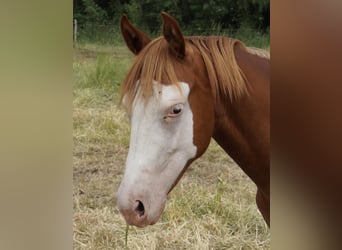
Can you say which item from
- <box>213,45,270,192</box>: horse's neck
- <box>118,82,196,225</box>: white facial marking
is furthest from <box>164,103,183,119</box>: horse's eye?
<box>213,45,270,192</box>: horse's neck

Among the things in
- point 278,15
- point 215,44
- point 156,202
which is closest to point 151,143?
point 156,202

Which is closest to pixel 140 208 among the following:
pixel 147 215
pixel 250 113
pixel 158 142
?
pixel 147 215

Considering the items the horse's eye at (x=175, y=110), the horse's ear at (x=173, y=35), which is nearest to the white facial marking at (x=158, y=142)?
the horse's eye at (x=175, y=110)

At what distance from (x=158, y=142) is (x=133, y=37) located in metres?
0.36

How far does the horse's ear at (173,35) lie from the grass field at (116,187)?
0.59ft

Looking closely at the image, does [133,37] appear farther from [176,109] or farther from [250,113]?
[250,113]

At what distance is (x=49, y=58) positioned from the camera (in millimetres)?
1833

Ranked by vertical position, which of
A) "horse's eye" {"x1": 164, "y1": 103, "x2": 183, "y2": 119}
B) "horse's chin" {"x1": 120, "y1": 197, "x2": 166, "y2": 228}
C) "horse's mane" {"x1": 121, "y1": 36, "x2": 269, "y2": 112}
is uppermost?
"horse's mane" {"x1": 121, "y1": 36, "x2": 269, "y2": 112}

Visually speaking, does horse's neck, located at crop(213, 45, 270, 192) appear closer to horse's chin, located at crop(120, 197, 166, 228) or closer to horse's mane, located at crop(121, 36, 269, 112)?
horse's mane, located at crop(121, 36, 269, 112)

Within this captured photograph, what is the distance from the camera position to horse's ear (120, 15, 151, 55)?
1604 mm

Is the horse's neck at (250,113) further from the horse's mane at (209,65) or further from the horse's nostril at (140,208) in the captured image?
the horse's nostril at (140,208)

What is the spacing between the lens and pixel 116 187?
1719 millimetres

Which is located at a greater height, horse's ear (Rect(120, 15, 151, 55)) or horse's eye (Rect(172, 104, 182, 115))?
horse's ear (Rect(120, 15, 151, 55))

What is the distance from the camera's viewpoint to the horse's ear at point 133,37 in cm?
160
